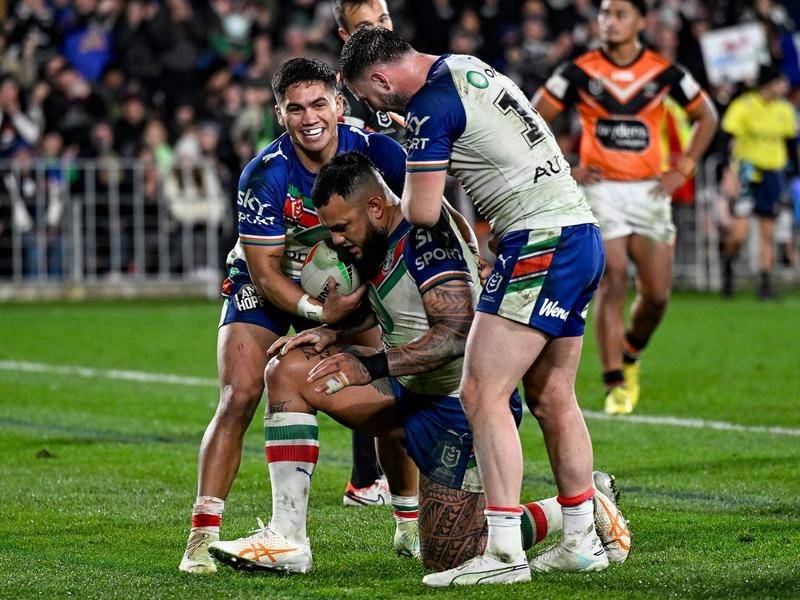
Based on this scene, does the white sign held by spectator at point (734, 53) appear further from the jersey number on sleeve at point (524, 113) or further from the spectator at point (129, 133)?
the jersey number on sleeve at point (524, 113)

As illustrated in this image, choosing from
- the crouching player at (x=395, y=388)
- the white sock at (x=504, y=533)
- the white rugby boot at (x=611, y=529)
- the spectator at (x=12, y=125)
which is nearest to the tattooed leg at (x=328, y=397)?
the crouching player at (x=395, y=388)

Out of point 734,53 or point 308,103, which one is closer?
point 308,103

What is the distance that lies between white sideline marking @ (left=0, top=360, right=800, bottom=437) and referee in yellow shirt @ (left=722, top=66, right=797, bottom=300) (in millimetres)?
9251

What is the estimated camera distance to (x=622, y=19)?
1016cm

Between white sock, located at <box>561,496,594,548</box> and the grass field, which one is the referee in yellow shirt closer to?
the grass field

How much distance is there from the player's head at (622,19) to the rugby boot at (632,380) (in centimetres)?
223

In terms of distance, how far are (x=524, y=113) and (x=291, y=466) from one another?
5.11 feet

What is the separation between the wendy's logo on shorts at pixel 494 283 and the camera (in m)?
5.54

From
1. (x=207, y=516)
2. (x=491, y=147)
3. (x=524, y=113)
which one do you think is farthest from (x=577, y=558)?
(x=524, y=113)

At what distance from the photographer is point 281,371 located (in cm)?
581

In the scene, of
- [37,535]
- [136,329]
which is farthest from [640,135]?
[136,329]

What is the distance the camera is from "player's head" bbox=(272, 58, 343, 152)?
245 inches

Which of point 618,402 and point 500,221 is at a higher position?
point 500,221

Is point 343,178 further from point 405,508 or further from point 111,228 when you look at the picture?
point 111,228
